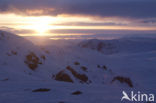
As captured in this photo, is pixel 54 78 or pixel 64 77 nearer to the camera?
pixel 64 77

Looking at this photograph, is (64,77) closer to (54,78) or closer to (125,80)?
(54,78)

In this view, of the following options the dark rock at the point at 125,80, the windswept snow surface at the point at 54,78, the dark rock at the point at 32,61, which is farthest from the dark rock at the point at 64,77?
the dark rock at the point at 125,80

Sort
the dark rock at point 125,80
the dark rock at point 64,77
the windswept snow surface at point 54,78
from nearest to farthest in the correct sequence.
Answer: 1. the windswept snow surface at point 54,78
2. the dark rock at point 64,77
3. the dark rock at point 125,80

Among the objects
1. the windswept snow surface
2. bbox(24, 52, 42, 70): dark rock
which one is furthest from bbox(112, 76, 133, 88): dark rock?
bbox(24, 52, 42, 70): dark rock

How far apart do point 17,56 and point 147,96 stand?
1449 centimetres

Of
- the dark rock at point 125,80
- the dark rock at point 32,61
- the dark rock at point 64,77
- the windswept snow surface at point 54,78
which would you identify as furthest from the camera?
the dark rock at point 125,80

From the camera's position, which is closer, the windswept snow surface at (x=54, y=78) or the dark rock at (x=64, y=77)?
the windswept snow surface at (x=54, y=78)

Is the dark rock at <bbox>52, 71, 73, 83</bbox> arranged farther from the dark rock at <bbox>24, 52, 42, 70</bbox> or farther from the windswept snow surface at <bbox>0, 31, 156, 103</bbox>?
the dark rock at <bbox>24, 52, 42, 70</bbox>

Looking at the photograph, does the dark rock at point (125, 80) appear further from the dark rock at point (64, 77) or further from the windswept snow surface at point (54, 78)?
the dark rock at point (64, 77)

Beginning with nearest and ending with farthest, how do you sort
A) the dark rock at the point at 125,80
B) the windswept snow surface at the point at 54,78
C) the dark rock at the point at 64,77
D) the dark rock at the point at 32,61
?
the windswept snow surface at the point at 54,78, the dark rock at the point at 64,77, the dark rock at the point at 32,61, the dark rock at the point at 125,80

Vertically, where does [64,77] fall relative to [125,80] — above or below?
below

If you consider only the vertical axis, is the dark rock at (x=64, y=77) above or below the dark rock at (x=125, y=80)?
below

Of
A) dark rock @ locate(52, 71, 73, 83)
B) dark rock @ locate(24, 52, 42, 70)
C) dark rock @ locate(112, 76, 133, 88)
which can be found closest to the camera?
dark rock @ locate(52, 71, 73, 83)

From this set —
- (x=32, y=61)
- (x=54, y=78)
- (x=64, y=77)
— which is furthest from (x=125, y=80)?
(x=32, y=61)
